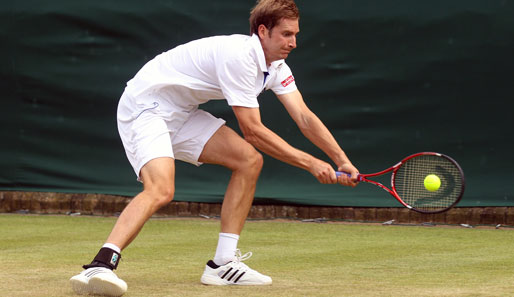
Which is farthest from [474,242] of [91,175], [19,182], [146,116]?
[19,182]

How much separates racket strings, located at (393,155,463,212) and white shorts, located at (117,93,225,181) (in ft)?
3.19

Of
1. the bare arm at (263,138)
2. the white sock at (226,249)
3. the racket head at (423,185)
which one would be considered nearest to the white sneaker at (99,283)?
the white sock at (226,249)

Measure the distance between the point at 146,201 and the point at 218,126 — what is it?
0.60m

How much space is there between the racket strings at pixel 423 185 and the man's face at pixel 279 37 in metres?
0.86

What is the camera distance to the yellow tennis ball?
4.52 meters

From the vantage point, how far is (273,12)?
13.5 ft

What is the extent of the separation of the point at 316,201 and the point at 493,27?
72.1 inches

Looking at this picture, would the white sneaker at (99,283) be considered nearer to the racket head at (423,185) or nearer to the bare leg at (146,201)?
the bare leg at (146,201)

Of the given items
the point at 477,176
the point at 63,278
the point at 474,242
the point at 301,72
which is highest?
the point at 301,72

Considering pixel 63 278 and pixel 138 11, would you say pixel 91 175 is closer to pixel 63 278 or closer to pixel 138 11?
pixel 138 11

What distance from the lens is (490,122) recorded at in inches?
276

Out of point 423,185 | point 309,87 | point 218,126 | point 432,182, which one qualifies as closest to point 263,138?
point 218,126

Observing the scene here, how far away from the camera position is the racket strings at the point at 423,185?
4.58 meters

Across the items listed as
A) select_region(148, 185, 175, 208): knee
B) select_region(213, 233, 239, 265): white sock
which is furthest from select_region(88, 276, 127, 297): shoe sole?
select_region(213, 233, 239, 265): white sock
